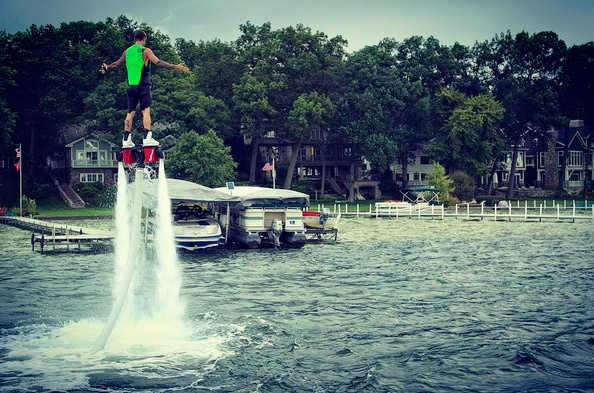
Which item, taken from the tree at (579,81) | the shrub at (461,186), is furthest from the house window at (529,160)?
the shrub at (461,186)

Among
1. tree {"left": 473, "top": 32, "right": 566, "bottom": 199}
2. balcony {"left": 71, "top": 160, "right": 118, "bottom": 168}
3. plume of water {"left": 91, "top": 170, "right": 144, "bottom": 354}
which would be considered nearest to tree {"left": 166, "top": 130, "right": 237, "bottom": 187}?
balcony {"left": 71, "top": 160, "right": 118, "bottom": 168}

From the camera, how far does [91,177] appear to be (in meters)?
94.1

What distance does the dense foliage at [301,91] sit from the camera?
84562mm

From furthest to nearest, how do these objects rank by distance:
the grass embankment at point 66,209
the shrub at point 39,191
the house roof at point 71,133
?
the house roof at point 71,133 < the shrub at point 39,191 < the grass embankment at point 66,209

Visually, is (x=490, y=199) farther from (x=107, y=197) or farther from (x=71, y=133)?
(x=71, y=133)

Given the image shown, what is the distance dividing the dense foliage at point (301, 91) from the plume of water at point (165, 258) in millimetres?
53303

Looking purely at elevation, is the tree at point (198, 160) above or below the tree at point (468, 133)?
below

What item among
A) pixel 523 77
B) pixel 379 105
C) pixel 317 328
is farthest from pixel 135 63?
pixel 523 77

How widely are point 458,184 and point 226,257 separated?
55.6m

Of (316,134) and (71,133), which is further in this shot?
(316,134)

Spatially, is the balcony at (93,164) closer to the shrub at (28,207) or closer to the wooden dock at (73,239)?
the shrub at (28,207)

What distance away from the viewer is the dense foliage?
84562mm

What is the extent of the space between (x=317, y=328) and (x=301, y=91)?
74.7 m

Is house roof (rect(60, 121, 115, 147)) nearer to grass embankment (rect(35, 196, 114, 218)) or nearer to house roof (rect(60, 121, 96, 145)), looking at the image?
house roof (rect(60, 121, 96, 145))
